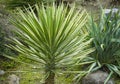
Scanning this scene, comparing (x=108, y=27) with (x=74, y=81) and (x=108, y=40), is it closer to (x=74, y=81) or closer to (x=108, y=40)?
(x=108, y=40)

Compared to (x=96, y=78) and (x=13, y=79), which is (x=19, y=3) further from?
(x=96, y=78)

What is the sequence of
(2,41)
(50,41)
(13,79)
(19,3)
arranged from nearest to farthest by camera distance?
1. (50,41)
2. (13,79)
3. (2,41)
4. (19,3)

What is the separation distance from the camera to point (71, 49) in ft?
16.5

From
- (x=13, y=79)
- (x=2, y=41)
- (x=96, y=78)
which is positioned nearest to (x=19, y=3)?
(x=2, y=41)

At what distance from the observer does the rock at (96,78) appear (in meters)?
5.81

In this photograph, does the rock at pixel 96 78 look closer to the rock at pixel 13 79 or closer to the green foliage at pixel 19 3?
the rock at pixel 13 79

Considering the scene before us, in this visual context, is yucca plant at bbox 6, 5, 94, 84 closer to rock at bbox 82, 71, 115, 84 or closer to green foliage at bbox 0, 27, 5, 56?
rock at bbox 82, 71, 115, 84

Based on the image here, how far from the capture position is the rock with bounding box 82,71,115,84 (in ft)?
19.1

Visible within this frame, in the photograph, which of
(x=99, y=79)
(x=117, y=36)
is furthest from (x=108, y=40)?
(x=99, y=79)

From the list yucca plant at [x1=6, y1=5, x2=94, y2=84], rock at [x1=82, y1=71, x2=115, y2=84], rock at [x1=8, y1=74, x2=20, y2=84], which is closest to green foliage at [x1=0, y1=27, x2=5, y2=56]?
rock at [x1=8, y1=74, x2=20, y2=84]

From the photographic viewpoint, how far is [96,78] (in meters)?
5.83

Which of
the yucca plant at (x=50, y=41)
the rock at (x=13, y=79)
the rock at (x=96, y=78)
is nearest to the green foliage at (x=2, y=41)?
the rock at (x=13, y=79)

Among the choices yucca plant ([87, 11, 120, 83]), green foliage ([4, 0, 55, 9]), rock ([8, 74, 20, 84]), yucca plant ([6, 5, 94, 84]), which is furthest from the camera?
green foliage ([4, 0, 55, 9])

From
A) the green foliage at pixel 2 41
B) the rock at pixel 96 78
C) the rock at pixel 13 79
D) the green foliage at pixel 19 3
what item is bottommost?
the rock at pixel 96 78
